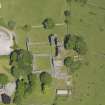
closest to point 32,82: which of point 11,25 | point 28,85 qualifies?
point 28,85

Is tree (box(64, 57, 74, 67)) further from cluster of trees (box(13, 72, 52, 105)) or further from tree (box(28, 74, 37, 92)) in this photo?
tree (box(28, 74, 37, 92))

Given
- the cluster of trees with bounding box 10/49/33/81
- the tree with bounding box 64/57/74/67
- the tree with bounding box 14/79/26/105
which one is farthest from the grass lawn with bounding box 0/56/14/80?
the tree with bounding box 64/57/74/67

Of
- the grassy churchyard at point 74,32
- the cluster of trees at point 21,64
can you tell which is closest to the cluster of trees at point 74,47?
the grassy churchyard at point 74,32

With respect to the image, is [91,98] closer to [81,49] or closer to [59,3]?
[81,49]

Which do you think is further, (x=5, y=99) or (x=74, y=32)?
(x=74, y=32)

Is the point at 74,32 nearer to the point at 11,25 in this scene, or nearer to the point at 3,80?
the point at 11,25

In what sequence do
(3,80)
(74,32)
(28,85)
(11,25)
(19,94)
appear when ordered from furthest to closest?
(11,25), (74,32), (3,80), (28,85), (19,94)

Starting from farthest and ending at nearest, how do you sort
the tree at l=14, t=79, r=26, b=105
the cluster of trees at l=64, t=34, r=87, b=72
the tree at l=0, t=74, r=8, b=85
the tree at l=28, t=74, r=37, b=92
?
the cluster of trees at l=64, t=34, r=87, b=72, the tree at l=0, t=74, r=8, b=85, the tree at l=28, t=74, r=37, b=92, the tree at l=14, t=79, r=26, b=105
